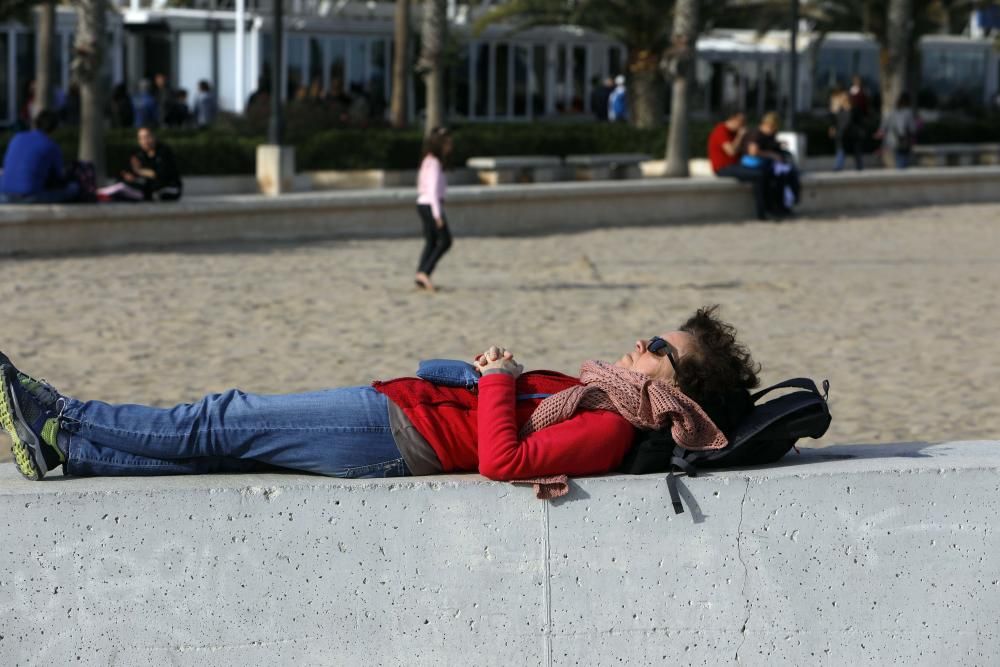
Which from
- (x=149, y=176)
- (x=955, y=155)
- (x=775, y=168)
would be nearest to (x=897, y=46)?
(x=955, y=155)

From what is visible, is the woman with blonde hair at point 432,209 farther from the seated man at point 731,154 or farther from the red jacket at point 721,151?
the red jacket at point 721,151

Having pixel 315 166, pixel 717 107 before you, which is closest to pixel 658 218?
pixel 315 166

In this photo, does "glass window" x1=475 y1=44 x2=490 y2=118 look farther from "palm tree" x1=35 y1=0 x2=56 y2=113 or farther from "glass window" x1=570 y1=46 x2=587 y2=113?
"palm tree" x1=35 y1=0 x2=56 y2=113

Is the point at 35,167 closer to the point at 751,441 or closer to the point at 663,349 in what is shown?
the point at 663,349

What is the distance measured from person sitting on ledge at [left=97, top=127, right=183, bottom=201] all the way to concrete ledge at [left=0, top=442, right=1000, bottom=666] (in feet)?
41.3

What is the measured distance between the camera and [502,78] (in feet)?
132

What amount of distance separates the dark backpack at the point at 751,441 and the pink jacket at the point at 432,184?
29.4 ft

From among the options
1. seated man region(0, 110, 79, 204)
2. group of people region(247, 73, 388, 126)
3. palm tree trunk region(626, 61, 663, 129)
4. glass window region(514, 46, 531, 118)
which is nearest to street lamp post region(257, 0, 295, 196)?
seated man region(0, 110, 79, 204)

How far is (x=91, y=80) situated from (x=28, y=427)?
1555cm

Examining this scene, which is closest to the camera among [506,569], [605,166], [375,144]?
[506,569]

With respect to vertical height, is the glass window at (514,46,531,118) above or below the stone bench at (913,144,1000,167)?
above

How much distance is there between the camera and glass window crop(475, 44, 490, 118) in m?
39.8

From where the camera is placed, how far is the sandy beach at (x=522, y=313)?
29.2ft

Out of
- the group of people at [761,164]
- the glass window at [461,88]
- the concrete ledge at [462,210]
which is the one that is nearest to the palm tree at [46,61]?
the concrete ledge at [462,210]
